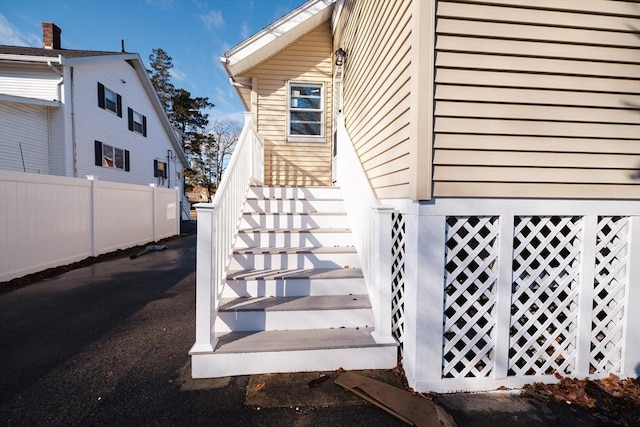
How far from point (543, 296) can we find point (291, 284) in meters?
2.20

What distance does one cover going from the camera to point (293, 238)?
3.57 metres

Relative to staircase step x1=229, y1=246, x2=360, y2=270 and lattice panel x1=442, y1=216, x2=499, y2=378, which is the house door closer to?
staircase step x1=229, y1=246, x2=360, y2=270

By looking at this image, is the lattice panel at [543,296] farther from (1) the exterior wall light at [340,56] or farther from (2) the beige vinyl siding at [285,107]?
(2) the beige vinyl siding at [285,107]

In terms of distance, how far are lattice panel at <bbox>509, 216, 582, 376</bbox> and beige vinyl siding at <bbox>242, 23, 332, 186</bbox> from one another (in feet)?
14.4

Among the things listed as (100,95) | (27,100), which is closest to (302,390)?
(27,100)

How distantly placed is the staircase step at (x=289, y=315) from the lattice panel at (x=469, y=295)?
28.4 inches

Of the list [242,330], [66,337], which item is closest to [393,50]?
[242,330]

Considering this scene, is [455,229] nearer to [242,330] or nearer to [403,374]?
[403,374]

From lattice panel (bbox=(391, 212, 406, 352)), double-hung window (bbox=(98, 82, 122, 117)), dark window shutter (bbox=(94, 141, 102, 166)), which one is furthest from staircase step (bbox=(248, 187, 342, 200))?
double-hung window (bbox=(98, 82, 122, 117))

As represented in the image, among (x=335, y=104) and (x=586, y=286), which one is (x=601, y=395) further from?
(x=335, y=104)

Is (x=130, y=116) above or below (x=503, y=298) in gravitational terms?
above

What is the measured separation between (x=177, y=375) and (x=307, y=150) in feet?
15.9

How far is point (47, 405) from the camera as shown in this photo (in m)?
1.98

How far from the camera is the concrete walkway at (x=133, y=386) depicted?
1.88 meters
